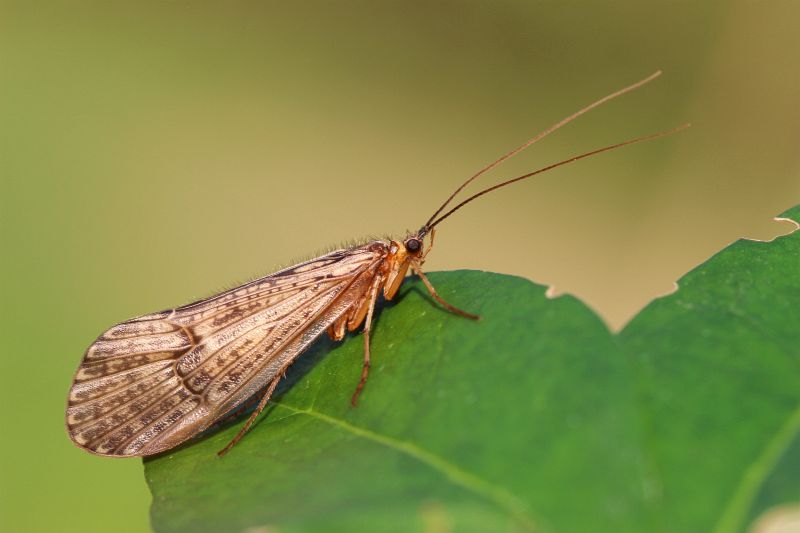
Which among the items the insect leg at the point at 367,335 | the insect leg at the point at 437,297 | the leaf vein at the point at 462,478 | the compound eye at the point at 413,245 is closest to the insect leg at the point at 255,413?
the insect leg at the point at 367,335

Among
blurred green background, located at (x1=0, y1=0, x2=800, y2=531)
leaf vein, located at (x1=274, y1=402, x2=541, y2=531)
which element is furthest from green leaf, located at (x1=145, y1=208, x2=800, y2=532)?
blurred green background, located at (x1=0, y1=0, x2=800, y2=531)

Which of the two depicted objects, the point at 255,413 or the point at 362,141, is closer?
the point at 255,413

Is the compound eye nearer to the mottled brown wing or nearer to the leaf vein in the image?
the mottled brown wing

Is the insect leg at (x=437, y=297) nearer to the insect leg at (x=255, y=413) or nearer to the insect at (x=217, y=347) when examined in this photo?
the insect at (x=217, y=347)

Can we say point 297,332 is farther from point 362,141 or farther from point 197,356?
point 362,141

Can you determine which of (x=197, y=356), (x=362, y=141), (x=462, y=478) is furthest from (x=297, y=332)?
(x=362, y=141)

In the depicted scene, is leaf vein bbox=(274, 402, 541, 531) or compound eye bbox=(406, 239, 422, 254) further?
compound eye bbox=(406, 239, 422, 254)

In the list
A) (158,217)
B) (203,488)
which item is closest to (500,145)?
(158,217)

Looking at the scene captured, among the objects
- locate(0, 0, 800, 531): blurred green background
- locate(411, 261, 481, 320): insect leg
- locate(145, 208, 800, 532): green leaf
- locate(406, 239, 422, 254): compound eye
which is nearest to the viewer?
locate(145, 208, 800, 532): green leaf

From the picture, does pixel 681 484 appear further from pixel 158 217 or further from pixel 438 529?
pixel 158 217
